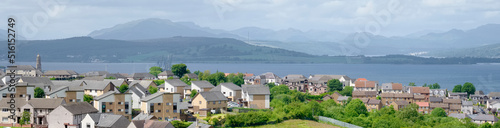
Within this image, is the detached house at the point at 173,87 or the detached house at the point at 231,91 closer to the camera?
the detached house at the point at 231,91

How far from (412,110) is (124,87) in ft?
73.6

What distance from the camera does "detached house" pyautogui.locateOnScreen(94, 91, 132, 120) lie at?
107ft

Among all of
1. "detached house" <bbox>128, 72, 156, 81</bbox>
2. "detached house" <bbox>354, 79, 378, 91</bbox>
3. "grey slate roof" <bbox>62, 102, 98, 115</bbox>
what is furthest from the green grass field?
"detached house" <bbox>128, 72, 156, 81</bbox>

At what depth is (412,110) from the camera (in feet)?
138

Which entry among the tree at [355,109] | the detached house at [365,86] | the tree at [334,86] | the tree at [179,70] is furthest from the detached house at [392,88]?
the tree at [179,70]

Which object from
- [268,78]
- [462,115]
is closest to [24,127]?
[462,115]

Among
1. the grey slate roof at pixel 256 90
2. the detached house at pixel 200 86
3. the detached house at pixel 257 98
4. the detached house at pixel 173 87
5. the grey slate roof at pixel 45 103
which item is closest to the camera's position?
the grey slate roof at pixel 45 103

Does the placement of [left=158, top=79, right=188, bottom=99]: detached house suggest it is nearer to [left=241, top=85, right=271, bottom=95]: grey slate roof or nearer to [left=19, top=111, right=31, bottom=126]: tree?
[left=241, top=85, right=271, bottom=95]: grey slate roof

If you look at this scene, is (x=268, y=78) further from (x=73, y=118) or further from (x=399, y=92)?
(x=73, y=118)

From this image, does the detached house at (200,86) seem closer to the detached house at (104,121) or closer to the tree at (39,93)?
the tree at (39,93)

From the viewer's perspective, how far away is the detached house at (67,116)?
97.3 feet

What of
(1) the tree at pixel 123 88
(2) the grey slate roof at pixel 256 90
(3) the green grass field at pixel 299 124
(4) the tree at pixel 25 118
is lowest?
(3) the green grass field at pixel 299 124

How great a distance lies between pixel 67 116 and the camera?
2975 cm

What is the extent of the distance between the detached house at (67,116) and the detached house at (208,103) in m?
8.88
